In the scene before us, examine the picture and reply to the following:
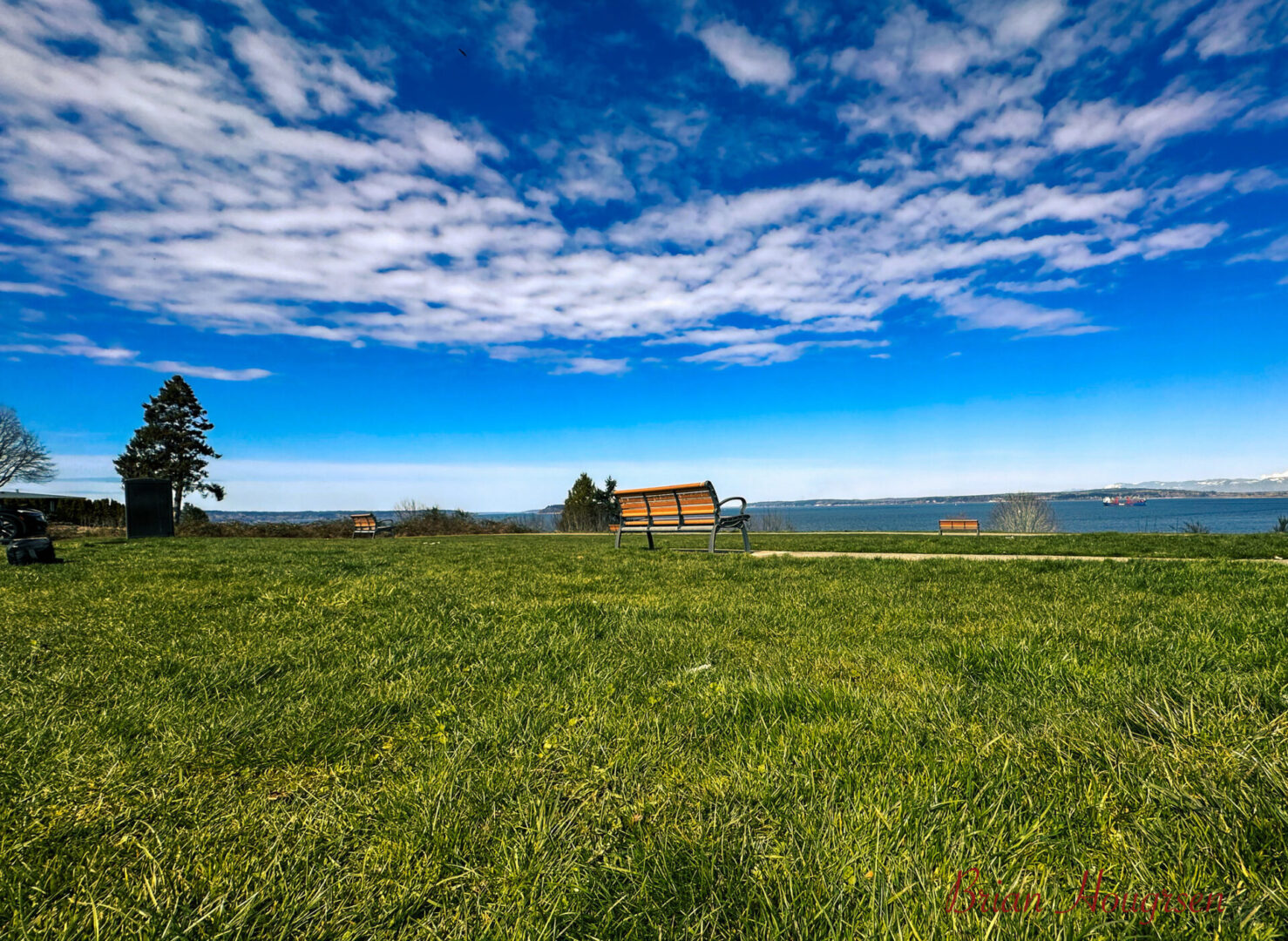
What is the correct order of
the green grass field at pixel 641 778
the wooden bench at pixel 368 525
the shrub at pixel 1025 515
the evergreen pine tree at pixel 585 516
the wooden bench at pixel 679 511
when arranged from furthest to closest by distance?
the evergreen pine tree at pixel 585 516
the shrub at pixel 1025 515
the wooden bench at pixel 368 525
the wooden bench at pixel 679 511
the green grass field at pixel 641 778

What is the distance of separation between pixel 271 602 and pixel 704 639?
12.3ft

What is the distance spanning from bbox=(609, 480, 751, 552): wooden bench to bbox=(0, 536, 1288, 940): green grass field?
6.72 meters

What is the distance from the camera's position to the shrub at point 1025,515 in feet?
119

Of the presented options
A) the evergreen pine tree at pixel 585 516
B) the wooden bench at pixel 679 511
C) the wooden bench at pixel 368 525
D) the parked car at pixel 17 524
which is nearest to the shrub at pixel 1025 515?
the evergreen pine tree at pixel 585 516

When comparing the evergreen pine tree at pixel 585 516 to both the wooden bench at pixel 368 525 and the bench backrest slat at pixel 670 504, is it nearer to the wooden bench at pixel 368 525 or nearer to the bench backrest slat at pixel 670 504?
the wooden bench at pixel 368 525

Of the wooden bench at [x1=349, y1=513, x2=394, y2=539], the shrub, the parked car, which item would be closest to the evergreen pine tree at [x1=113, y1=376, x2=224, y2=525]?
the wooden bench at [x1=349, y1=513, x2=394, y2=539]

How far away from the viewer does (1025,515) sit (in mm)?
37312

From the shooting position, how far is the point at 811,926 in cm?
130

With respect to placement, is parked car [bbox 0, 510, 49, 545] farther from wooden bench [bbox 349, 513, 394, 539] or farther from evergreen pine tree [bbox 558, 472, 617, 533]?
evergreen pine tree [bbox 558, 472, 617, 533]

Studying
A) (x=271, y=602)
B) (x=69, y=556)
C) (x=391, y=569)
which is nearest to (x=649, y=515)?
(x=391, y=569)

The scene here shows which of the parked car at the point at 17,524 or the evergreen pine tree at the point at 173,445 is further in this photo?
the evergreen pine tree at the point at 173,445

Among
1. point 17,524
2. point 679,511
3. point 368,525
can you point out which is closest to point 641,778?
point 679,511

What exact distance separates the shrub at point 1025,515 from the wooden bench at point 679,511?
31140 millimetres

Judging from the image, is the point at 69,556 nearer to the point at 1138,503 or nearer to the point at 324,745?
the point at 324,745
